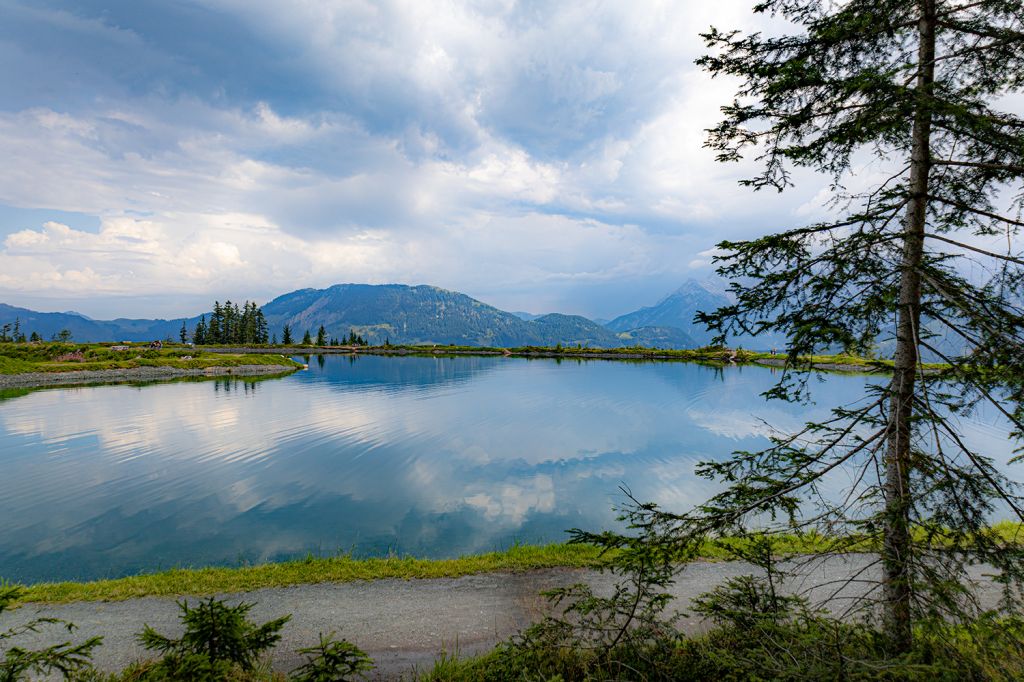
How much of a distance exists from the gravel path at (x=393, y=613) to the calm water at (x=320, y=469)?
14.5 ft

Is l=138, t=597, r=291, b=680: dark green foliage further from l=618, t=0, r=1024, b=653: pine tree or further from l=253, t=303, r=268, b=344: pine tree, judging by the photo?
l=253, t=303, r=268, b=344: pine tree

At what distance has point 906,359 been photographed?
5828mm

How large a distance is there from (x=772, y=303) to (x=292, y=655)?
1141 centimetres

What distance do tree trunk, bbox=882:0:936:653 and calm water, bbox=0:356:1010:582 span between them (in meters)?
11.8

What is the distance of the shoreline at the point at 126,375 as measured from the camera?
5675 cm

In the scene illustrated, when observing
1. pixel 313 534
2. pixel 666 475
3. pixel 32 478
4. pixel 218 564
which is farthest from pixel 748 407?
pixel 32 478

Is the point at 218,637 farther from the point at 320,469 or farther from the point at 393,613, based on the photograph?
the point at 320,469

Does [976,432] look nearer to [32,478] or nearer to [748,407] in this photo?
[748,407]

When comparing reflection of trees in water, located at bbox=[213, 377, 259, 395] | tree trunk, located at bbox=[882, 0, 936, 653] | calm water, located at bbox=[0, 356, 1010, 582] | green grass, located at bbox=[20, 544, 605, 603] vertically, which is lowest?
calm water, located at bbox=[0, 356, 1010, 582]

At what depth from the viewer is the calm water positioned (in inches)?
656

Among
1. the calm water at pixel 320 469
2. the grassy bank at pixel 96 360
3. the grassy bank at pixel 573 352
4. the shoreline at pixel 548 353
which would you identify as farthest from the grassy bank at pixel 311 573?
the shoreline at pixel 548 353

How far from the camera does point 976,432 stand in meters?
37.3

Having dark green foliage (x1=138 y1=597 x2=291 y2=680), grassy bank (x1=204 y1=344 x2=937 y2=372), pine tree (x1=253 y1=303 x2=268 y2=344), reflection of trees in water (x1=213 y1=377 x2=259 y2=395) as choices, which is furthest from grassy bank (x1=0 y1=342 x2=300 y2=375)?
dark green foliage (x1=138 y1=597 x2=291 y2=680)

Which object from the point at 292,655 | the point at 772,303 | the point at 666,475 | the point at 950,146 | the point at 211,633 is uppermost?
the point at 950,146
